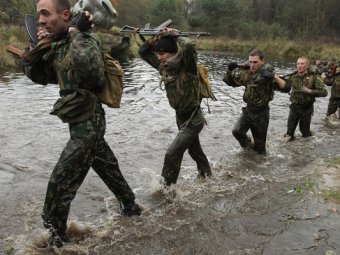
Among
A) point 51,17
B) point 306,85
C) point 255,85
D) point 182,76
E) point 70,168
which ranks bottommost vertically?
point 306,85

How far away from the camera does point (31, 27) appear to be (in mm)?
4203

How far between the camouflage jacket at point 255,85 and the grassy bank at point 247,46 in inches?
606

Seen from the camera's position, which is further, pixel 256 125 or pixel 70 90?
pixel 256 125

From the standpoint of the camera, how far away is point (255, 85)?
739cm

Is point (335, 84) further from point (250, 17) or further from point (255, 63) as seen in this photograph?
point (250, 17)

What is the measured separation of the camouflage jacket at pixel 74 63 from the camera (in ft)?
12.2

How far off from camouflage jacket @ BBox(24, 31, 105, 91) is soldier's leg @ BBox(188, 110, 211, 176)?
1961 millimetres

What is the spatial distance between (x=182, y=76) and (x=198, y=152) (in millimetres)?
1359

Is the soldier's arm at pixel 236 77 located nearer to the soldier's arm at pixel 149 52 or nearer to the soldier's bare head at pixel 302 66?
the soldier's bare head at pixel 302 66

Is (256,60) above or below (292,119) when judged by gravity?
above

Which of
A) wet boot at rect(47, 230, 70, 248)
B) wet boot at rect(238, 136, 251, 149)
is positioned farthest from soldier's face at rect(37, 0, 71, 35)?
wet boot at rect(238, 136, 251, 149)

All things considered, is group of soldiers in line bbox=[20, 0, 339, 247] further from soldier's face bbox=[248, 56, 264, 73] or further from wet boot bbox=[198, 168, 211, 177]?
soldier's face bbox=[248, 56, 264, 73]

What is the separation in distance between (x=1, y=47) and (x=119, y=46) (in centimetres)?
987

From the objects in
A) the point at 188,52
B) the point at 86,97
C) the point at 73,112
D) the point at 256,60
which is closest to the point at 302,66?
the point at 256,60
